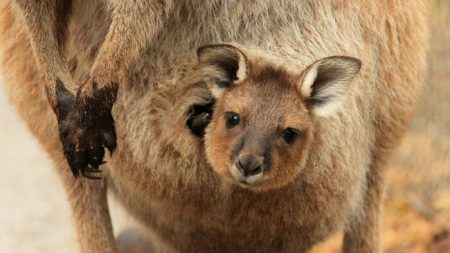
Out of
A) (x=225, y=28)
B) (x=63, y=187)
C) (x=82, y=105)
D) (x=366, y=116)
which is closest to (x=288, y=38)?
(x=225, y=28)

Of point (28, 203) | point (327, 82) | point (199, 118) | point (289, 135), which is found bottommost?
point (28, 203)

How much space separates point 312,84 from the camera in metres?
4.19

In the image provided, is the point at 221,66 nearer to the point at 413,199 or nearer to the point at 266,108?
the point at 266,108

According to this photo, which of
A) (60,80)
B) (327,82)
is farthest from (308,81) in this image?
(60,80)

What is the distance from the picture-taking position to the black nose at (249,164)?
3887mm

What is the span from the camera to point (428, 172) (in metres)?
6.89

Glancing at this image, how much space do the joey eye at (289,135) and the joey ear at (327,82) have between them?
16cm

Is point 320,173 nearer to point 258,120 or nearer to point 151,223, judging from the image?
point 258,120

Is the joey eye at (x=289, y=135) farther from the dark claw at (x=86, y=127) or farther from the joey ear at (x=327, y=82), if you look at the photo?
the dark claw at (x=86, y=127)

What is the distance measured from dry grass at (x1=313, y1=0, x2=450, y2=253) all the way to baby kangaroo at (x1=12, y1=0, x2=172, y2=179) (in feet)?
8.89

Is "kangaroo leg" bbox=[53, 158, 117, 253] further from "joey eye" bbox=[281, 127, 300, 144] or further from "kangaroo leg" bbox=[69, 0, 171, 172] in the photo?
"joey eye" bbox=[281, 127, 300, 144]

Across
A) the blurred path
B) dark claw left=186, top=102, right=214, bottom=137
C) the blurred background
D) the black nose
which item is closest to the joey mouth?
the black nose

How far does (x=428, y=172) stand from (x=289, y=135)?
2996mm

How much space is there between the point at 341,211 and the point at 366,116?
0.42m
